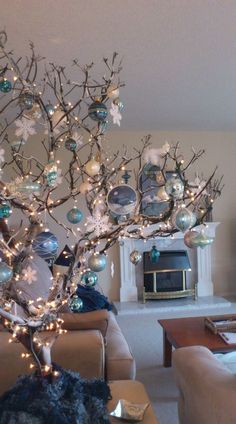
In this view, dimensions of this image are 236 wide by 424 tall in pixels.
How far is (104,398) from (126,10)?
1.92 m

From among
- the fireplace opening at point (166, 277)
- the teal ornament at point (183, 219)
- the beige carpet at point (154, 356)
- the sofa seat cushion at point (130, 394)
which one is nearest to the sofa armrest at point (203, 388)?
the sofa seat cushion at point (130, 394)

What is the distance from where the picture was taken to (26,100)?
3.65 feet

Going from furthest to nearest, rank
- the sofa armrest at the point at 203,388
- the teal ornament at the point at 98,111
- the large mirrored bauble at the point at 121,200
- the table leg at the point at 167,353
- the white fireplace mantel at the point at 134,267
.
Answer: the white fireplace mantel at the point at 134,267 < the table leg at the point at 167,353 < the sofa armrest at the point at 203,388 < the teal ornament at the point at 98,111 < the large mirrored bauble at the point at 121,200

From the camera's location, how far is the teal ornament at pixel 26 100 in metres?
1.11

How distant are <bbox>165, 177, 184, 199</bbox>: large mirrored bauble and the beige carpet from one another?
1695mm

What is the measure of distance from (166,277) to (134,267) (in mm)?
459

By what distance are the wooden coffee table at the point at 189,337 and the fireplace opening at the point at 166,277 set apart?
5.65 ft

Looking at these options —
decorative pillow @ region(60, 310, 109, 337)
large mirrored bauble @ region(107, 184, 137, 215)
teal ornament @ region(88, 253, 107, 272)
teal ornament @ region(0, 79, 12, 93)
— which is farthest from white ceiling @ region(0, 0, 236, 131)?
decorative pillow @ region(60, 310, 109, 337)

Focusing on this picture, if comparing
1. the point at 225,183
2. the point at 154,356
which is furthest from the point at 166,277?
the point at 154,356

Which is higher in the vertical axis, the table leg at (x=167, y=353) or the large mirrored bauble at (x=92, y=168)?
the large mirrored bauble at (x=92, y=168)

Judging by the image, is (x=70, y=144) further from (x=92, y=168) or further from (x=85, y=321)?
(x=85, y=321)

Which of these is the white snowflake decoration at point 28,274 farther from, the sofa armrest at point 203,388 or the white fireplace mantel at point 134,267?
the white fireplace mantel at point 134,267

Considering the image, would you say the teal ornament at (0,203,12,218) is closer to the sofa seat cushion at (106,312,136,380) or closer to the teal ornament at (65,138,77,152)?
the teal ornament at (65,138,77,152)

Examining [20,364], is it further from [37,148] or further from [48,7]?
[37,148]
